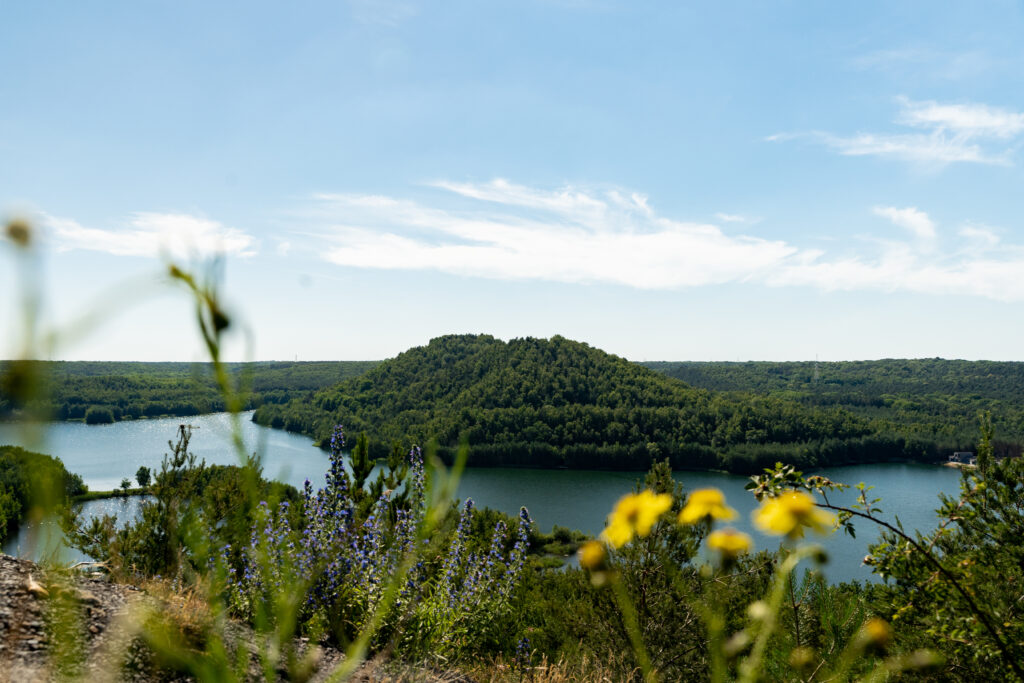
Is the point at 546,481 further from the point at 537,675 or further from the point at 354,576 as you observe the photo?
the point at 354,576

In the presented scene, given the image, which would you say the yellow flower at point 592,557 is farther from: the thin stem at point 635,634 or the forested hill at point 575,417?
the forested hill at point 575,417

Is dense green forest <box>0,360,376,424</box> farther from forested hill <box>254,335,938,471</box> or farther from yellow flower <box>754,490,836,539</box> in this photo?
forested hill <box>254,335,938,471</box>

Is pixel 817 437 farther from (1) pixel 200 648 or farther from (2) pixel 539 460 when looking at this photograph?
(1) pixel 200 648

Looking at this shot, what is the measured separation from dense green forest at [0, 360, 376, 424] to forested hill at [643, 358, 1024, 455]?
73446mm

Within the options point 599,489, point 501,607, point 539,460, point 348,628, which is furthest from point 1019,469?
point 539,460

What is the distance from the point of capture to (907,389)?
5054 inches

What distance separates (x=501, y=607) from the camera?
5059mm

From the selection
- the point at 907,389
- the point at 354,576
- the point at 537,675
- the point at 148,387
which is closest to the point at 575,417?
the point at 148,387

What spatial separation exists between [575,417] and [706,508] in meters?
80.1

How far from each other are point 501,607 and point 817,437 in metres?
80.8

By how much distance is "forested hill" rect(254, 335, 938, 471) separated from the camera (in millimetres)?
68875

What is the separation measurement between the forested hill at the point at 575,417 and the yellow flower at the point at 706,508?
5225 centimetres

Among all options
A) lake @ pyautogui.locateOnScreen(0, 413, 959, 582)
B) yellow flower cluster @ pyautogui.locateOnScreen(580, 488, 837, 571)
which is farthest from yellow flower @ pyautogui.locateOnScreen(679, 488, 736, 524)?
lake @ pyautogui.locateOnScreen(0, 413, 959, 582)

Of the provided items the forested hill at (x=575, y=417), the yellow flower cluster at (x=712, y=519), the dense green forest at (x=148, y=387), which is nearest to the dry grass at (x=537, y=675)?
the dense green forest at (x=148, y=387)
